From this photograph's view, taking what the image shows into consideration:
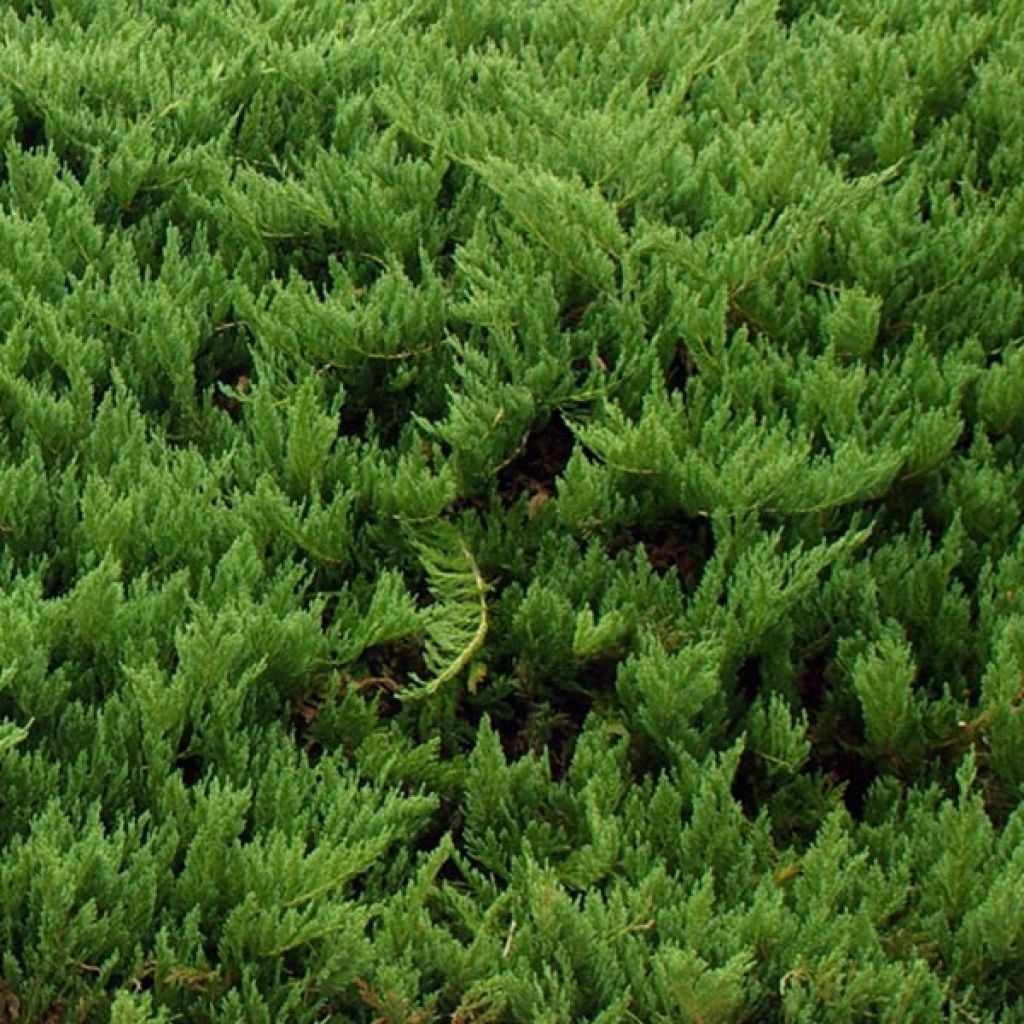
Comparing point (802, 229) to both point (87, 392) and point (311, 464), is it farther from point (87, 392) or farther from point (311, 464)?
point (87, 392)

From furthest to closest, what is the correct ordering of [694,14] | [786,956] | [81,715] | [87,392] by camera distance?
[694,14]
[87,392]
[81,715]
[786,956]

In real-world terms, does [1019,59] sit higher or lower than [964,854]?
higher

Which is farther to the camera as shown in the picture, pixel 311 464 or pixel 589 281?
pixel 589 281

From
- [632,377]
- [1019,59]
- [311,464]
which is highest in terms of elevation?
[1019,59]

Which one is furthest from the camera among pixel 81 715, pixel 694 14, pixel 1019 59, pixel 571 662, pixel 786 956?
pixel 694 14

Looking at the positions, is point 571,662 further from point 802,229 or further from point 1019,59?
point 1019,59

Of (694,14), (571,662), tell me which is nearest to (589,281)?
(571,662)
